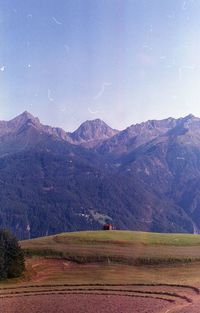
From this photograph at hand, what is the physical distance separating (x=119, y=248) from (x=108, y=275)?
20761 millimetres

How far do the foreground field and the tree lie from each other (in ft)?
5.96

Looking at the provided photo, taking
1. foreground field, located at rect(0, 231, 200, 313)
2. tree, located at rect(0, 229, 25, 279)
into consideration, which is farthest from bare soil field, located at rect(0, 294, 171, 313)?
tree, located at rect(0, 229, 25, 279)

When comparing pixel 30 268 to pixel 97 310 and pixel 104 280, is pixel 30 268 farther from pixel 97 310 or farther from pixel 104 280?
pixel 97 310

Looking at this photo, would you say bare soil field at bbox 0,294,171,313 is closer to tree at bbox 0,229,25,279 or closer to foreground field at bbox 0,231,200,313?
foreground field at bbox 0,231,200,313

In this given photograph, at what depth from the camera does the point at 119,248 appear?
101 meters

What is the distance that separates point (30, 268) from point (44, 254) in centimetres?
1100

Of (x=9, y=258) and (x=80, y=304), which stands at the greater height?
(x=9, y=258)

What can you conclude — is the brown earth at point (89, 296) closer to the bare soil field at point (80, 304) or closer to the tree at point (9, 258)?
the bare soil field at point (80, 304)

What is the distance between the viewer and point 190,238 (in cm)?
11706

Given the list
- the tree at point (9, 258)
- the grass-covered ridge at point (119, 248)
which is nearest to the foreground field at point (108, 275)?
the grass-covered ridge at point (119, 248)

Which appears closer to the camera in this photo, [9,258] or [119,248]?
[9,258]

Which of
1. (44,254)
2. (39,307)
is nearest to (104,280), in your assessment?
→ (39,307)

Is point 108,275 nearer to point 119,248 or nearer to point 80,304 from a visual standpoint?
point 80,304

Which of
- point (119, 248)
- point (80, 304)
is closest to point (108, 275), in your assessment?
point (80, 304)
